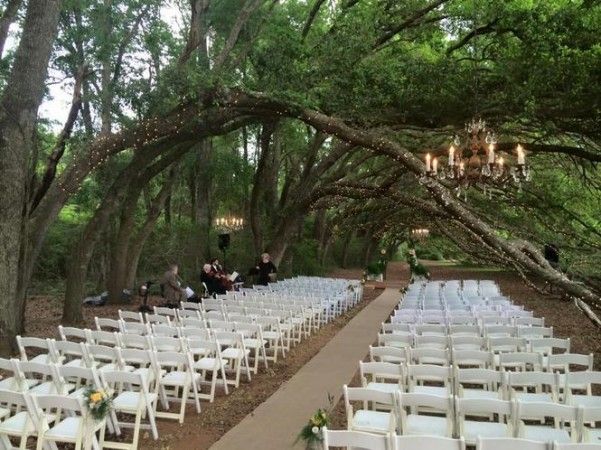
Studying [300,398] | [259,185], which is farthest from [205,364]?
[259,185]

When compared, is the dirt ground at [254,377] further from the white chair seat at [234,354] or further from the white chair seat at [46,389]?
the white chair seat at [46,389]

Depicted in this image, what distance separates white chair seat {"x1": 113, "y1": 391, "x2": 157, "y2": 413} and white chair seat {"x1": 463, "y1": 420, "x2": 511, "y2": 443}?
2789mm

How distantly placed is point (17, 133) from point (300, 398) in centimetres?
536

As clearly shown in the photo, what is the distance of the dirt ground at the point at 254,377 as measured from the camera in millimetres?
5824

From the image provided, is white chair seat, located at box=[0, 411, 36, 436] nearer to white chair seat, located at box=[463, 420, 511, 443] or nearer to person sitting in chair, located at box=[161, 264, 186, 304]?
white chair seat, located at box=[463, 420, 511, 443]

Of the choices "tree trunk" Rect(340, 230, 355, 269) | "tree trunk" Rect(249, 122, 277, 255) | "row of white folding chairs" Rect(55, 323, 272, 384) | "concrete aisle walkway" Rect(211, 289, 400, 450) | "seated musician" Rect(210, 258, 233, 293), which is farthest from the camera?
"tree trunk" Rect(340, 230, 355, 269)

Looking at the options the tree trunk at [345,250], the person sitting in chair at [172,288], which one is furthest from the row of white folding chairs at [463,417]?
the tree trunk at [345,250]

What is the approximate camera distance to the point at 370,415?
17.0 feet

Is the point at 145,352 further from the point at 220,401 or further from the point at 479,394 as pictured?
the point at 479,394

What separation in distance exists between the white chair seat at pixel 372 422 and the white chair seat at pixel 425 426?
0.18m

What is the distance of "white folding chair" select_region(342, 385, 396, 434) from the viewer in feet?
15.1

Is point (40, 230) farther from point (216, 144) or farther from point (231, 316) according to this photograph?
point (216, 144)

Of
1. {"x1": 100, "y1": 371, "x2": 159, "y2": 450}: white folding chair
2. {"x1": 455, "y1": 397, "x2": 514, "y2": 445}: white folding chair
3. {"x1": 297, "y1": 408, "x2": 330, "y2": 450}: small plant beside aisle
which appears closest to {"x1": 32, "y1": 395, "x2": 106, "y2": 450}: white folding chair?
{"x1": 100, "y1": 371, "x2": 159, "y2": 450}: white folding chair

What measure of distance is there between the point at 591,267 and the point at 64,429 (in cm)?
1191
